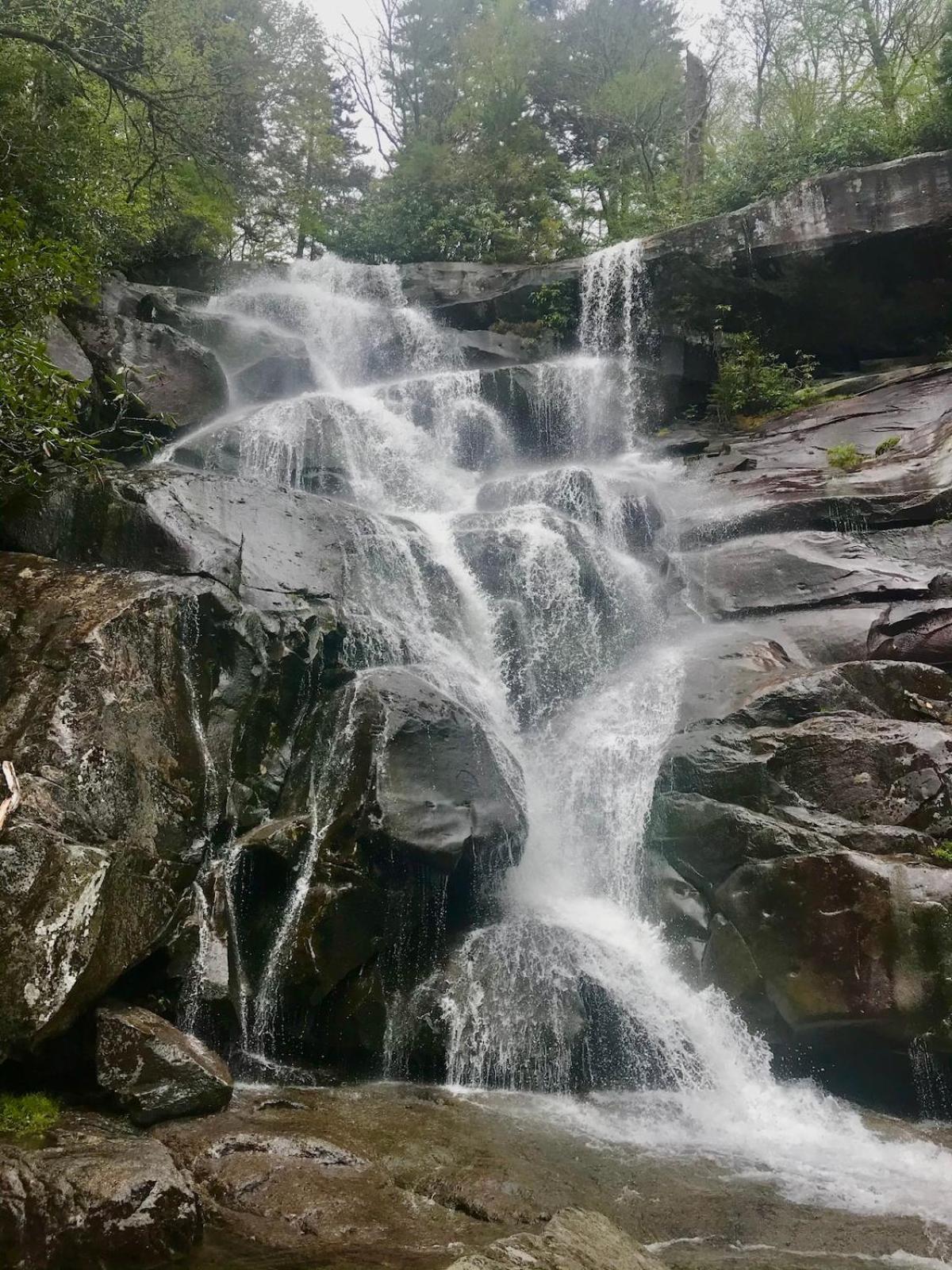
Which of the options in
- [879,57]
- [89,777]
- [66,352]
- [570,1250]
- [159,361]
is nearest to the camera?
[570,1250]

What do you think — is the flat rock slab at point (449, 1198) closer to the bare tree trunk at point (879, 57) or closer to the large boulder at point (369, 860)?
the large boulder at point (369, 860)

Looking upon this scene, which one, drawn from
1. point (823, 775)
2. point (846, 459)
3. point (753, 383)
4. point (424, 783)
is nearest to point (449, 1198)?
point (424, 783)

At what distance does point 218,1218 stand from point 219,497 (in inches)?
330

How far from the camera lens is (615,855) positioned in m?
10.1

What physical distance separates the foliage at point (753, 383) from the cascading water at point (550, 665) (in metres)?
1.98

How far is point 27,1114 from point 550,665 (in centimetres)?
852

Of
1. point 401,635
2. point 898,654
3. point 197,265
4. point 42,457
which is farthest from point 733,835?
point 197,265

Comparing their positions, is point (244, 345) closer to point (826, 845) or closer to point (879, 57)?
point (826, 845)

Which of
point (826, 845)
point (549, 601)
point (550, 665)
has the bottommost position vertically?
point (826, 845)

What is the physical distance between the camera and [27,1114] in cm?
559

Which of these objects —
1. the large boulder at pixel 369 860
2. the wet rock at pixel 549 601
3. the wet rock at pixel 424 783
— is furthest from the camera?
the wet rock at pixel 549 601

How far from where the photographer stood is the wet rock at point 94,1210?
4.28 metres

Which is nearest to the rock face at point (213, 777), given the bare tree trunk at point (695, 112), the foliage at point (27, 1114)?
the foliage at point (27, 1114)

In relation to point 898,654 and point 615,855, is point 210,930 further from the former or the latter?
point 898,654
